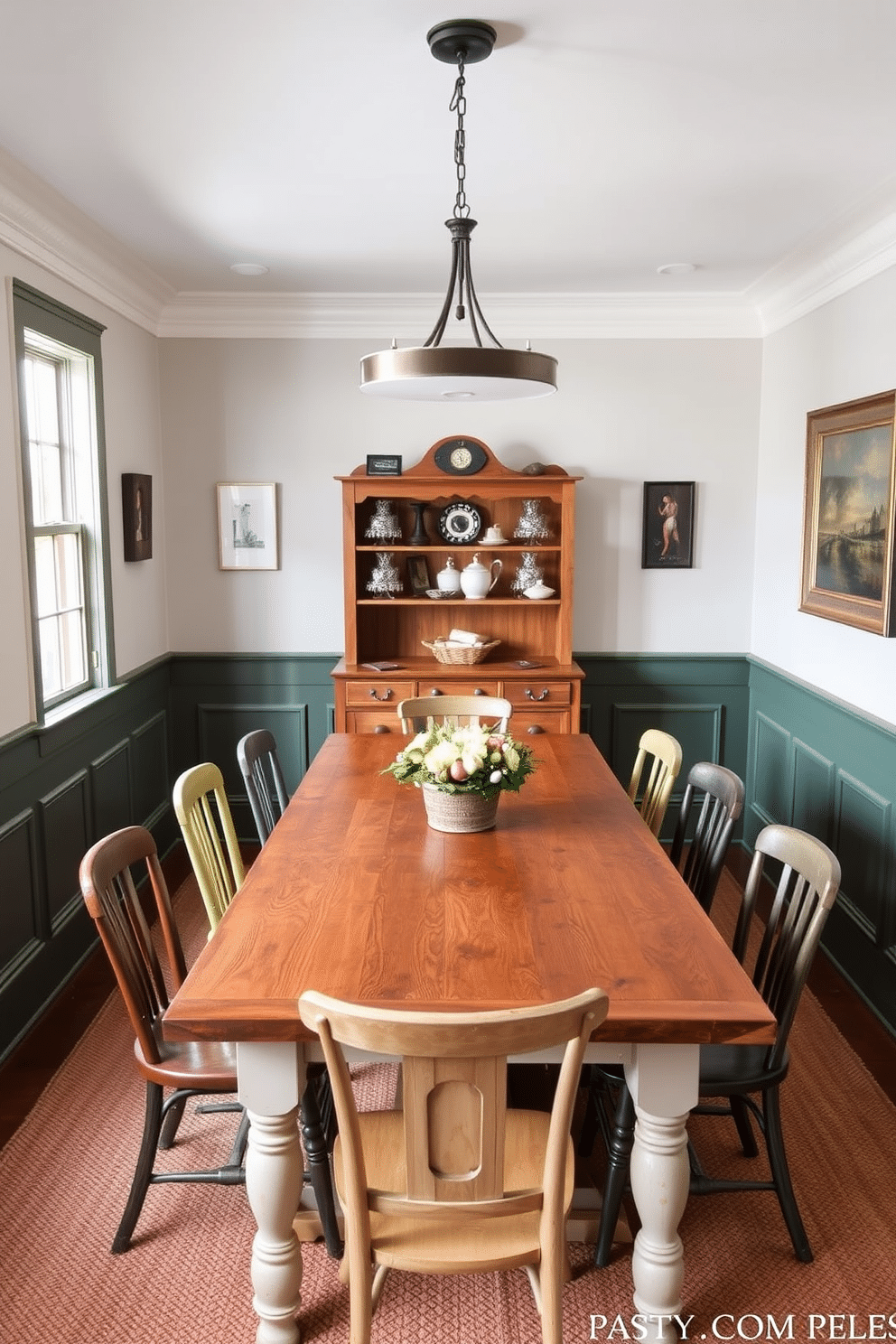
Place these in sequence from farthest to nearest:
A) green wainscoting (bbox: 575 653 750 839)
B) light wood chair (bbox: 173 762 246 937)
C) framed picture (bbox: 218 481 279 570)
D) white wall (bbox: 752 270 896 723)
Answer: green wainscoting (bbox: 575 653 750 839), framed picture (bbox: 218 481 279 570), white wall (bbox: 752 270 896 723), light wood chair (bbox: 173 762 246 937)

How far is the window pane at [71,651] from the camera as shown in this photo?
404 centimetres

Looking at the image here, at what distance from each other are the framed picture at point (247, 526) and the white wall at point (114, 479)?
1.06ft

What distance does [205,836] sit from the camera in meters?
2.82

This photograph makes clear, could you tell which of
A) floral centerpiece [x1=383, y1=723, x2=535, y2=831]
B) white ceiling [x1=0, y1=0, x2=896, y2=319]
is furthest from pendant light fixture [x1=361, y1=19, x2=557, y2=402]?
floral centerpiece [x1=383, y1=723, x2=535, y2=831]

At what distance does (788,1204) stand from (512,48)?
2.75 m

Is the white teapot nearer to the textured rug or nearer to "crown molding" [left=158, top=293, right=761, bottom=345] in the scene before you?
"crown molding" [left=158, top=293, right=761, bottom=345]

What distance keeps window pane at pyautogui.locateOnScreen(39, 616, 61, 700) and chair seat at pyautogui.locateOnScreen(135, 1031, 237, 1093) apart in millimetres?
1879

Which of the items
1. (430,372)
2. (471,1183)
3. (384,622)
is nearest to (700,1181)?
(471,1183)

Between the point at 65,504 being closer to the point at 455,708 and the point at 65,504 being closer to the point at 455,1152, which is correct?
the point at 455,708

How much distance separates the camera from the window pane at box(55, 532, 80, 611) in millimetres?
4000

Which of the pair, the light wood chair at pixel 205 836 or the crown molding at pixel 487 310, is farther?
the crown molding at pixel 487 310

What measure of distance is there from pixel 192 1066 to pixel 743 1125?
1473 mm

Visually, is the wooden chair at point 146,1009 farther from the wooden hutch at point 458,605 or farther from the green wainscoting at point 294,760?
the wooden hutch at point 458,605

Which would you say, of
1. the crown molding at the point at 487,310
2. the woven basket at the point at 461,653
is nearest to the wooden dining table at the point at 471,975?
the woven basket at the point at 461,653
